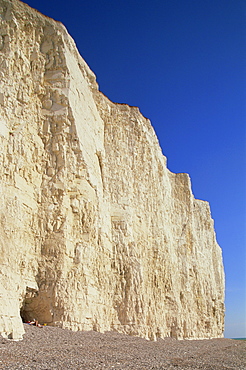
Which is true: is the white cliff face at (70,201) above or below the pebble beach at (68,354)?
above

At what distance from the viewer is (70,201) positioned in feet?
55.4

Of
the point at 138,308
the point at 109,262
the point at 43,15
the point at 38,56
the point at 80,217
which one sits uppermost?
the point at 43,15

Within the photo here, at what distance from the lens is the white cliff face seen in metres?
14.6

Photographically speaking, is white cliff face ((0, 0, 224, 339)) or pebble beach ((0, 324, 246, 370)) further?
white cliff face ((0, 0, 224, 339))

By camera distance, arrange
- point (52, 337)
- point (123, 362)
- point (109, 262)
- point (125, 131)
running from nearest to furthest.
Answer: point (123, 362) → point (52, 337) → point (109, 262) → point (125, 131)

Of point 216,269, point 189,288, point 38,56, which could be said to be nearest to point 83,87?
point 38,56

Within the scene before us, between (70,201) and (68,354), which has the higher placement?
(70,201)

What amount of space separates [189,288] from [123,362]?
789 inches

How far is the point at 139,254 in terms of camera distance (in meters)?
22.4

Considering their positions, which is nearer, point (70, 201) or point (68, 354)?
point (68, 354)

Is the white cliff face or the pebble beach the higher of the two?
the white cliff face

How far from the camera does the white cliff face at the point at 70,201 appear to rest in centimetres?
1462

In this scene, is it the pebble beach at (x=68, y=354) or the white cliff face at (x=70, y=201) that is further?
the white cliff face at (x=70, y=201)

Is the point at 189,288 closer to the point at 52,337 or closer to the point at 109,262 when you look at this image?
the point at 109,262
